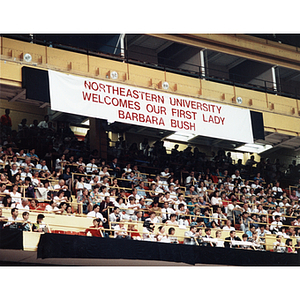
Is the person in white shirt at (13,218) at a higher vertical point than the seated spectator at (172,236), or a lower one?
higher

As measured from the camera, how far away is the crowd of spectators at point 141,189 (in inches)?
477

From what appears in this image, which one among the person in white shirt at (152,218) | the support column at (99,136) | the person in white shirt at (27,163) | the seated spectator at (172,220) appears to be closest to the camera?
the person in white shirt at (152,218)

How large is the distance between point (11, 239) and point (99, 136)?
610cm

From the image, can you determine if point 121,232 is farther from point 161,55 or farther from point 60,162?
point 161,55

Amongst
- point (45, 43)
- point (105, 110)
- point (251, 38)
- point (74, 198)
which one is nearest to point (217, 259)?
point (74, 198)

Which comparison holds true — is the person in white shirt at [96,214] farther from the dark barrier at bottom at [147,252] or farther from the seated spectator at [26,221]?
the seated spectator at [26,221]

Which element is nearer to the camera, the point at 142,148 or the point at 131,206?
the point at 131,206

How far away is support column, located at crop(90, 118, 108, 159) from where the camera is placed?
15883 millimetres

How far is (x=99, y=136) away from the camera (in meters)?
16.0

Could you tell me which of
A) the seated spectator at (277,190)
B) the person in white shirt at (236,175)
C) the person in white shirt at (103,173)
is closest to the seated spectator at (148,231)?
the person in white shirt at (103,173)

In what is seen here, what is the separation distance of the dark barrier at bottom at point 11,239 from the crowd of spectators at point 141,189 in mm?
384

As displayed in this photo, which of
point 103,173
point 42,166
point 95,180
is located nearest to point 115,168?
point 103,173
